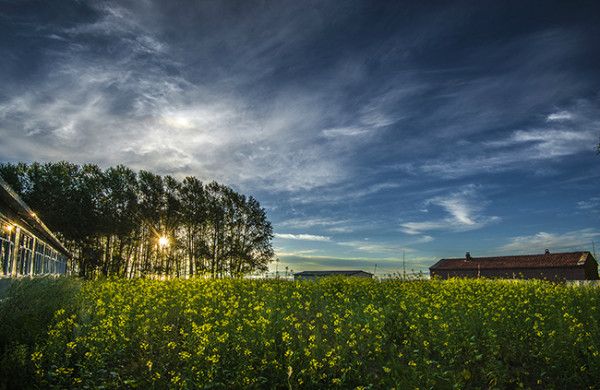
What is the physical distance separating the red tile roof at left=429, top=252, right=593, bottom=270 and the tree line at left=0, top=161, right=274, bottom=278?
30094mm

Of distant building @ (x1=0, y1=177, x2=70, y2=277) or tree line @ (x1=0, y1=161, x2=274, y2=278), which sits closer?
distant building @ (x1=0, y1=177, x2=70, y2=277)

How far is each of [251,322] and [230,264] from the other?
1503 inches

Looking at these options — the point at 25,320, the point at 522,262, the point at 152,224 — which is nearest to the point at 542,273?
the point at 522,262

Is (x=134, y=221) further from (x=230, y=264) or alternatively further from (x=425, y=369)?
(x=425, y=369)

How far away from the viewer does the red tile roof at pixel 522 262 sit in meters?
51.2

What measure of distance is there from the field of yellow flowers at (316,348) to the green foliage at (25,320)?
0.82 feet

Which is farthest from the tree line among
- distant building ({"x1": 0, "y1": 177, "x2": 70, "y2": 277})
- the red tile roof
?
the red tile roof

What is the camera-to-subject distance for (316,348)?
8422mm

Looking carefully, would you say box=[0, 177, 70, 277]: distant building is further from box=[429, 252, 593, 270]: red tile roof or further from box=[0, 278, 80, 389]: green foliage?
box=[429, 252, 593, 270]: red tile roof

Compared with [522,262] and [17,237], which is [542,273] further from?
[17,237]

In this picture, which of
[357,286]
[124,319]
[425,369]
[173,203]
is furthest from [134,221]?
[425,369]

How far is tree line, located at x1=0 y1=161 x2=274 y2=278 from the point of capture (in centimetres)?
4431

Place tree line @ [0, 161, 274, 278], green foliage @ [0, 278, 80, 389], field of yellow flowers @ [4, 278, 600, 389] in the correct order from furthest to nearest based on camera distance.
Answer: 1. tree line @ [0, 161, 274, 278]
2. field of yellow flowers @ [4, 278, 600, 389]
3. green foliage @ [0, 278, 80, 389]

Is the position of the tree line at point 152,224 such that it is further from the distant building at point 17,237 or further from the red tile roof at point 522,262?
the red tile roof at point 522,262
